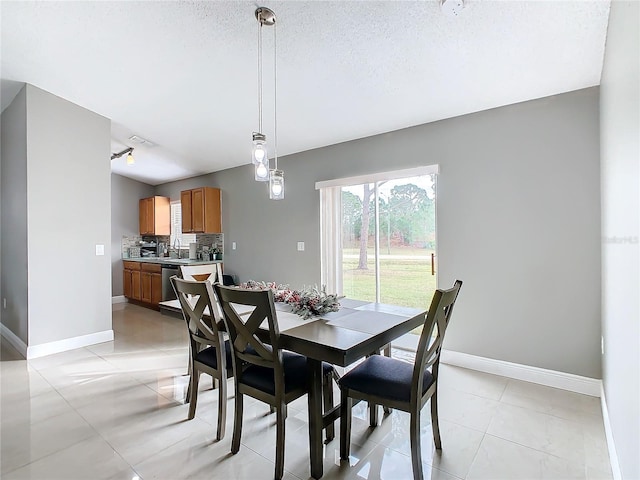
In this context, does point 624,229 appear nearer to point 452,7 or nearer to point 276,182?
point 452,7

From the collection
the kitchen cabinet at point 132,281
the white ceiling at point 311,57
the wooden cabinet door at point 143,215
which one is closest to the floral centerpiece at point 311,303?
the white ceiling at point 311,57

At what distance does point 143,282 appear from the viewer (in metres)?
5.86

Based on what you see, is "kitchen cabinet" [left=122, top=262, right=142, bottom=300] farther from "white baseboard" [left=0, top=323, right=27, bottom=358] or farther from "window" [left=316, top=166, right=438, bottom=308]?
"window" [left=316, top=166, right=438, bottom=308]

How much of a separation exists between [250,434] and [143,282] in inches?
181

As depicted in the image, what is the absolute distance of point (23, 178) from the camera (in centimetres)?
355

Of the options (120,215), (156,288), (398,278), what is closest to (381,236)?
(398,278)

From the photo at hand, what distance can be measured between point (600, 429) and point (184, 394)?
2940 millimetres

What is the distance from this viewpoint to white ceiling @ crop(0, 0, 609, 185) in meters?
2.10

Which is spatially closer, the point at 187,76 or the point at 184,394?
the point at 184,394

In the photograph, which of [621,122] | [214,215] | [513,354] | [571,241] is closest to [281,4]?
[621,122]

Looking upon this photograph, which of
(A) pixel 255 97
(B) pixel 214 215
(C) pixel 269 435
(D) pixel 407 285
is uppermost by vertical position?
(A) pixel 255 97

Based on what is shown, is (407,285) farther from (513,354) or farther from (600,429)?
(600,429)

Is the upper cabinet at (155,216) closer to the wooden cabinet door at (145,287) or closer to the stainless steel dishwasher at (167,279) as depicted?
the wooden cabinet door at (145,287)

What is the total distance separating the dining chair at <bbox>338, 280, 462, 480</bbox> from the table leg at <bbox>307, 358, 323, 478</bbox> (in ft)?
0.65
